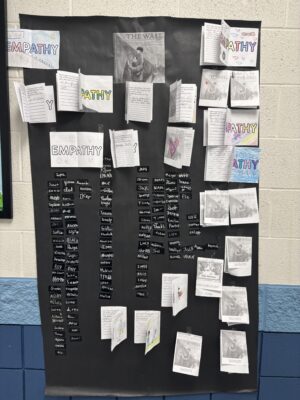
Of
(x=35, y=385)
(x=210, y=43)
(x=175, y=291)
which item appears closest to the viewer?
(x=210, y=43)

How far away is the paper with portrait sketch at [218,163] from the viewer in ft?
4.59

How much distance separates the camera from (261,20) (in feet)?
4.43

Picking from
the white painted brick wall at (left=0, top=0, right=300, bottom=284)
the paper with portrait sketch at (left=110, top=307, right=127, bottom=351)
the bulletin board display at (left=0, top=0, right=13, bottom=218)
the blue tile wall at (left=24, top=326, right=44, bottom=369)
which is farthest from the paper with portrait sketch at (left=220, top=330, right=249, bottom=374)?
the bulletin board display at (left=0, top=0, right=13, bottom=218)

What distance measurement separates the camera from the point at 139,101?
1354mm

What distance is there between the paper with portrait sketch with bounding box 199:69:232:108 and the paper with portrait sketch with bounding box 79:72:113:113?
1.03 feet

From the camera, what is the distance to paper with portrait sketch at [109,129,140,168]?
4.53ft

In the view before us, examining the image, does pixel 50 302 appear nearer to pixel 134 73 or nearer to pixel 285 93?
pixel 134 73

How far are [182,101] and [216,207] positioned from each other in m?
0.39

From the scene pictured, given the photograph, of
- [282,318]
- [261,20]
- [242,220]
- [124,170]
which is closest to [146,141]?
[124,170]

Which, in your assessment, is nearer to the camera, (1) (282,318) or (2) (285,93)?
(2) (285,93)

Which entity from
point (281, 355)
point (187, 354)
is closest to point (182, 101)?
point (187, 354)

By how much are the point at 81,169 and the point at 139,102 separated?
12.1 inches

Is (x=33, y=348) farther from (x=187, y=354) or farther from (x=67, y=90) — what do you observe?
(x=67, y=90)

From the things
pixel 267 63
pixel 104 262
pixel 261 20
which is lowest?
pixel 104 262
